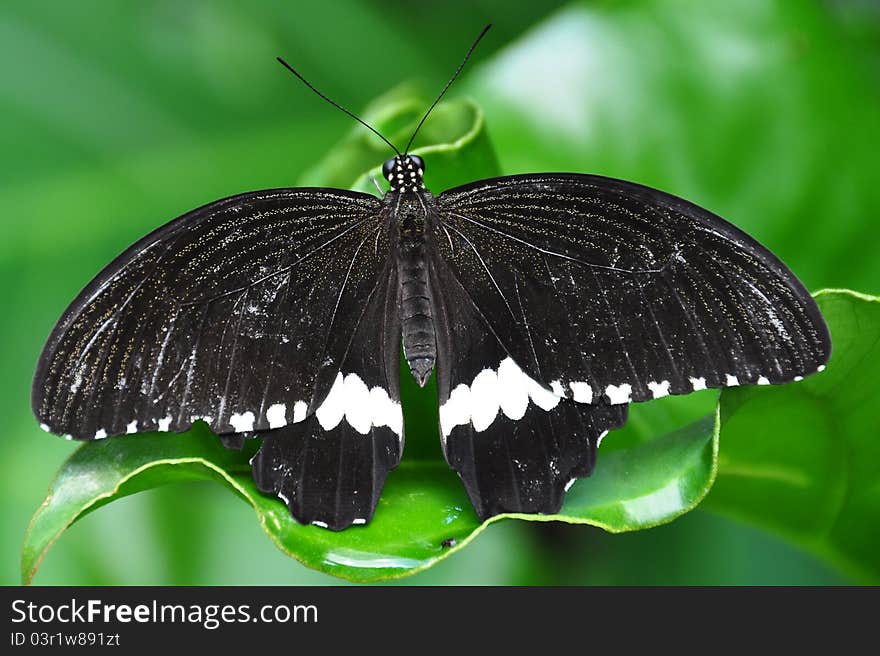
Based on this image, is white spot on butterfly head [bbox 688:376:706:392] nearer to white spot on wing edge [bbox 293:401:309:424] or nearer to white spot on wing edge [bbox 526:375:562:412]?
white spot on wing edge [bbox 526:375:562:412]

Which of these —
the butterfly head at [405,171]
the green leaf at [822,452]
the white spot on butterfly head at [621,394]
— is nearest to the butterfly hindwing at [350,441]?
the butterfly head at [405,171]

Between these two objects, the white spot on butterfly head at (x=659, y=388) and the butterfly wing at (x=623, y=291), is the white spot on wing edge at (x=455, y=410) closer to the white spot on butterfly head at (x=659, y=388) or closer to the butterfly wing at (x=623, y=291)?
the butterfly wing at (x=623, y=291)

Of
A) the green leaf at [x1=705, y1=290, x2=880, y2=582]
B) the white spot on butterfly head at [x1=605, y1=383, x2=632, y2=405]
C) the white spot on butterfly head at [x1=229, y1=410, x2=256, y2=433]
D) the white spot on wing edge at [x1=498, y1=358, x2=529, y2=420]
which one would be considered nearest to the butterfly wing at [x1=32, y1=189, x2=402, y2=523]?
the white spot on butterfly head at [x1=229, y1=410, x2=256, y2=433]

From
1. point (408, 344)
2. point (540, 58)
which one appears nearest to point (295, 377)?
point (408, 344)

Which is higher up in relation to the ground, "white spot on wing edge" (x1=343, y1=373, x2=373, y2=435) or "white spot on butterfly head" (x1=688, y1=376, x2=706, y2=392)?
"white spot on wing edge" (x1=343, y1=373, x2=373, y2=435)

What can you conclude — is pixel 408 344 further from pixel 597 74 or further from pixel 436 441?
pixel 597 74
